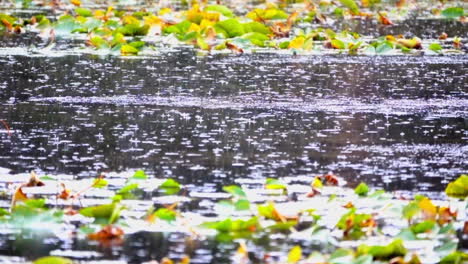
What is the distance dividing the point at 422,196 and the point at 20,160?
241cm

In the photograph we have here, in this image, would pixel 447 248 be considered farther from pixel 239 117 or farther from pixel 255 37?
pixel 255 37

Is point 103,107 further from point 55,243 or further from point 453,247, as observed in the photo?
point 453,247

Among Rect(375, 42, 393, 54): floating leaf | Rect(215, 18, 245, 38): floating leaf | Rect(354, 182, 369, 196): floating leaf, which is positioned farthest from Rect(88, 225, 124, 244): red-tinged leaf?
Rect(215, 18, 245, 38): floating leaf

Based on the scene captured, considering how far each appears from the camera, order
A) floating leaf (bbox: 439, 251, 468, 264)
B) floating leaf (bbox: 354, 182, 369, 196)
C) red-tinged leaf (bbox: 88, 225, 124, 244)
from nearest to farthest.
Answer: floating leaf (bbox: 439, 251, 468, 264), red-tinged leaf (bbox: 88, 225, 124, 244), floating leaf (bbox: 354, 182, 369, 196)

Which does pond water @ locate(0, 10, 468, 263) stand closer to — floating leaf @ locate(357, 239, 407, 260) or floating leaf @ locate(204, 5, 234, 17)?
floating leaf @ locate(357, 239, 407, 260)

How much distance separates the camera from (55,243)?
523cm

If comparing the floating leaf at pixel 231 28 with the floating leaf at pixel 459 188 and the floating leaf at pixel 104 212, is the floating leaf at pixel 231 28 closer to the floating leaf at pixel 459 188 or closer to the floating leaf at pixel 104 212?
the floating leaf at pixel 459 188

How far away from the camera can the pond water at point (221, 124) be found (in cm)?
653

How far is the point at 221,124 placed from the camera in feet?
27.6

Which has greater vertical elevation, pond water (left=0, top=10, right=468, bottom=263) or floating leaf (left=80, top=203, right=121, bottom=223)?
floating leaf (left=80, top=203, right=121, bottom=223)

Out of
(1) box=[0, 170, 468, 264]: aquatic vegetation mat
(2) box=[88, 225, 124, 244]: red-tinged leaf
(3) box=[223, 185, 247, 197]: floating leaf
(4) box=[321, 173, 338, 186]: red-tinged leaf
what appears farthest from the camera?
(4) box=[321, 173, 338, 186]: red-tinged leaf

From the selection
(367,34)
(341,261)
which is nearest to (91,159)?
(341,261)

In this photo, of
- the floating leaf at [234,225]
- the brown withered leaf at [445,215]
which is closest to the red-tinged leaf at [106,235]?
the floating leaf at [234,225]

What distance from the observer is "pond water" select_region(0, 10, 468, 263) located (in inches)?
257
